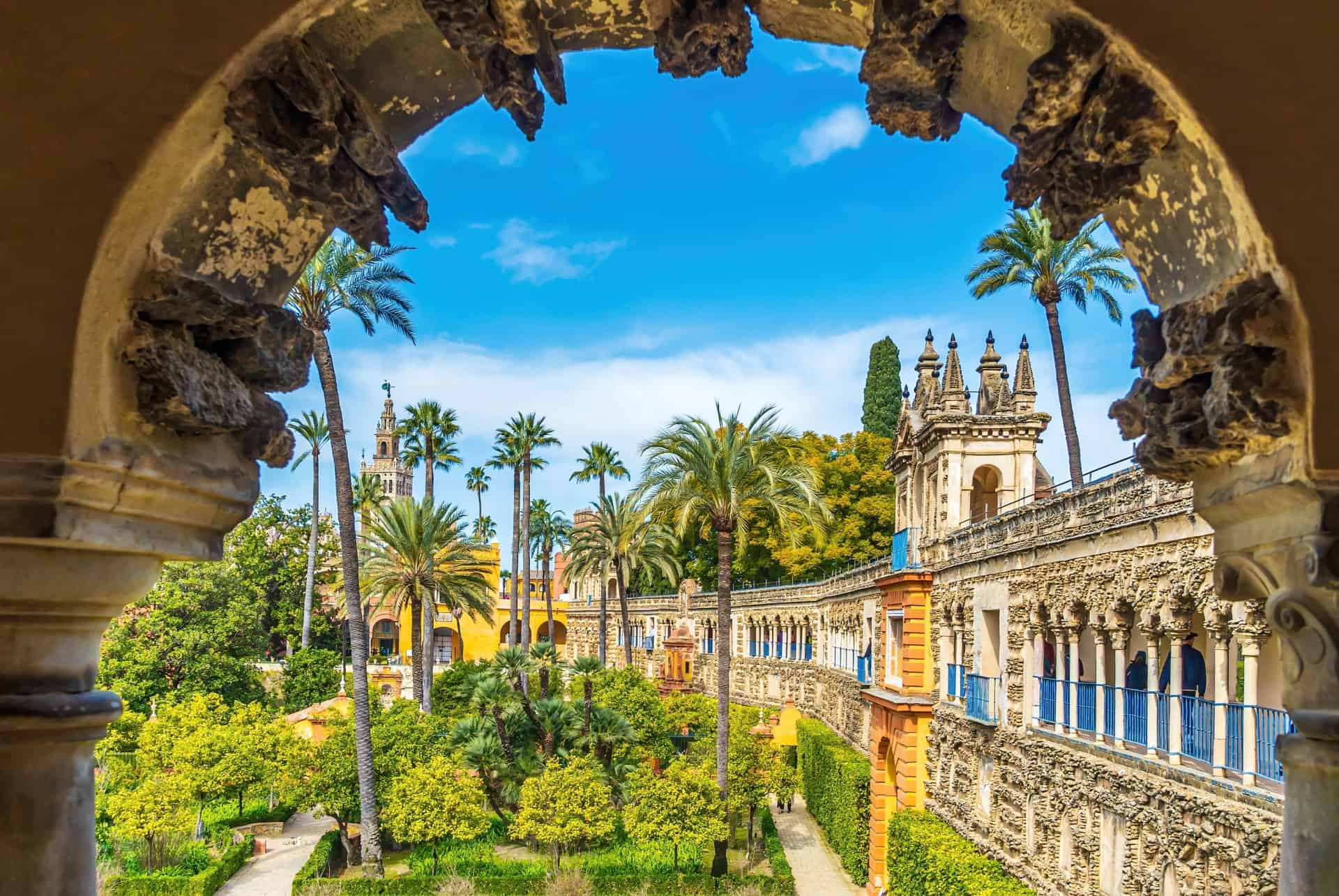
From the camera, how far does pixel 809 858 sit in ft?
89.1

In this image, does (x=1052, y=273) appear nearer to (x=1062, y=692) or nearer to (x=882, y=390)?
(x=1062, y=692)

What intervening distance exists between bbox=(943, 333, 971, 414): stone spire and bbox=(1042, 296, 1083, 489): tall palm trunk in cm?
458

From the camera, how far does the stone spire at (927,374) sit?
27458 mm

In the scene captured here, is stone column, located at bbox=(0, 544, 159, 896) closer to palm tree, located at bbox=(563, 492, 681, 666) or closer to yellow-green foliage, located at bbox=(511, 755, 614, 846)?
yellow-green foliage, located at bbox=(511, 755, 614, 846)

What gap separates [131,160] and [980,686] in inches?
741

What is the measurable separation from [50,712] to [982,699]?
18338 millimetres

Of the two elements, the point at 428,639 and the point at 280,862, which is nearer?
the point at 280,862

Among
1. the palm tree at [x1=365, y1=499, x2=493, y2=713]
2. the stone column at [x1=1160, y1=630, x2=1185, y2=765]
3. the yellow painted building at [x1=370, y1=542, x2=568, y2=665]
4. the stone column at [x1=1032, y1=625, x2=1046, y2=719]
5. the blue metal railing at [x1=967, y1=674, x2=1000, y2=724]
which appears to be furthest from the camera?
→ the yellow painted building at [x1=370, y1=542, x2=568, y2=665]

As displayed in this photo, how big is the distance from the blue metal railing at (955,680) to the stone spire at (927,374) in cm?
782

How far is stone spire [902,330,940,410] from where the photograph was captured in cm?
2746

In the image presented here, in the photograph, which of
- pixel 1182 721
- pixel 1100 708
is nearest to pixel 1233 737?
pixel 1182 721

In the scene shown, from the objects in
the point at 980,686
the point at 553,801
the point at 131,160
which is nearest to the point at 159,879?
the point at 553,801

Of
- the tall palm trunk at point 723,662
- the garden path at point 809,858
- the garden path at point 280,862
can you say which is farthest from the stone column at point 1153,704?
the garden path at point 280,862

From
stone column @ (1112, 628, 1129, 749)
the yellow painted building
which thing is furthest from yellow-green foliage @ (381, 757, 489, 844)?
the yellow painted building
